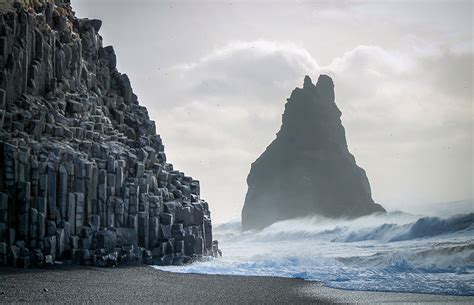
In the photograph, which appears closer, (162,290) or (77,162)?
(162,290)

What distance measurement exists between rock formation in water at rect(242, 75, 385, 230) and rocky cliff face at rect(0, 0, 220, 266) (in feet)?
238

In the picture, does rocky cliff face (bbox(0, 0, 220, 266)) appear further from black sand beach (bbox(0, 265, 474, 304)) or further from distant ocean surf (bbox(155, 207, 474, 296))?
distant ocean surf (bbox(155, 207, 474, 296))

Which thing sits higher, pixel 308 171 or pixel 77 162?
pixel 308 171

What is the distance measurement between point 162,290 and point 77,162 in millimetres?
15293

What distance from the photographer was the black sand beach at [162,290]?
27453 mm

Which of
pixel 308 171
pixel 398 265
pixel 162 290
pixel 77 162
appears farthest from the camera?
pixel 308 171

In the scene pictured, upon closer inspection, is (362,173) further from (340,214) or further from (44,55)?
(44,55)

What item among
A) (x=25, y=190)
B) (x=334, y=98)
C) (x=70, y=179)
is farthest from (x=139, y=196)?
(x=334, y=98)

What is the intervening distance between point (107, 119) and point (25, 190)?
13.1m

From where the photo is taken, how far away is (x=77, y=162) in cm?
4306

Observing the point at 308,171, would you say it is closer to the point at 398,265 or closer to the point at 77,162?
the point at 398,265

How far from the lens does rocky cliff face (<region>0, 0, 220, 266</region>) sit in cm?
3984

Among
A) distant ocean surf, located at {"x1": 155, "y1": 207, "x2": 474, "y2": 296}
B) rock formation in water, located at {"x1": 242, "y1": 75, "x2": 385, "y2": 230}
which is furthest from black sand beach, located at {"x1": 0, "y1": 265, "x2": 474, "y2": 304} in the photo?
rock formation in water, located at {"x1": 242, "y1": 75, "x2": 385, "y2": 230}

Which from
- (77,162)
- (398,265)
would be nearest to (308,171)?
(398,265)
